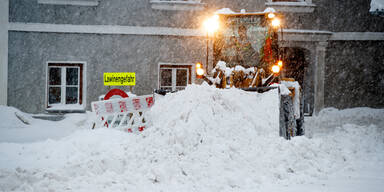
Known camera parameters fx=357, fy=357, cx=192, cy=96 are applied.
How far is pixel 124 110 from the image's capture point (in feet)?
23.4

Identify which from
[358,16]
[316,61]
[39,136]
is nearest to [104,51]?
[39,136]

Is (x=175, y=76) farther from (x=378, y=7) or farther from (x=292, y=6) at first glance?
(x=378, y=7)

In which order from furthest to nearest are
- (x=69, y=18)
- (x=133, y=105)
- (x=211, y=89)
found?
1. (x=69, y=18)
2. (x=133, y=105)
3. (x=211, y=89)

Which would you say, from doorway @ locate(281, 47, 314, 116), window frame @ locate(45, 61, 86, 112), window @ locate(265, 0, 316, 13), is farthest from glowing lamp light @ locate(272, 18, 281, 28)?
window frame @ locate(45, 61, 86, 112)

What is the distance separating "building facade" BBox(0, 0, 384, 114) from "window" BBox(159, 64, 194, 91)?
0.10ft

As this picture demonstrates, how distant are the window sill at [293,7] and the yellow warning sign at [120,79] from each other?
Result: 198 inches

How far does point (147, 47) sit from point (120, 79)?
1.38 meters

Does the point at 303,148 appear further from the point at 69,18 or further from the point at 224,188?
the point at 69,18

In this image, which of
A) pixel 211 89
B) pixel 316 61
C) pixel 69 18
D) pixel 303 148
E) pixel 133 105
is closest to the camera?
pixel 303 148

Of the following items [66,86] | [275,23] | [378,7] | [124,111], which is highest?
[378,7]

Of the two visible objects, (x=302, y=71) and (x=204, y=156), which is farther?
(x=302, y=71)

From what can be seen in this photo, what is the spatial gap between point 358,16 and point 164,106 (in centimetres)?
908

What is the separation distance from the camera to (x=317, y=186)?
151 inches

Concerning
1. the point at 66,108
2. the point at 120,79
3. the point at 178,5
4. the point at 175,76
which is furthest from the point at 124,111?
the point at 178,5
